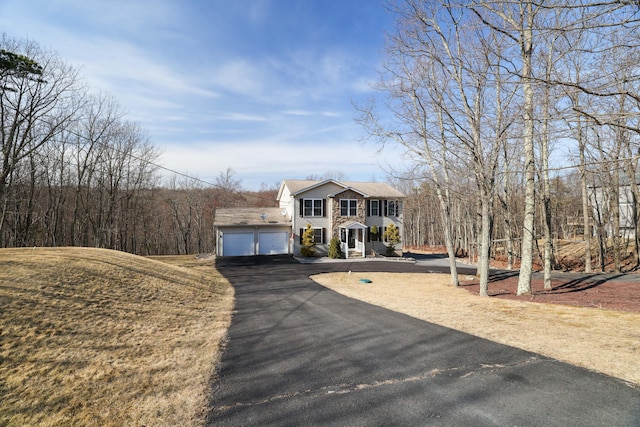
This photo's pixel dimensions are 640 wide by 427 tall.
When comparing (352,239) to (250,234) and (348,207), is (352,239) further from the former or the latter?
(250,234)

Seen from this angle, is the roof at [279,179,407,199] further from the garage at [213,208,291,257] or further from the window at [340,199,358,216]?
the garage at [213,208,291,257]

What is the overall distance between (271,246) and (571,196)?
1147 inches

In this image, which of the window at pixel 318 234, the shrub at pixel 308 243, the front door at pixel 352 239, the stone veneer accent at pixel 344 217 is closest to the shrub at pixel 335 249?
the stone veneer accent at pixel 344 217

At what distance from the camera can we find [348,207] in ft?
78.1

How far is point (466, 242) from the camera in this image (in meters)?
26.9

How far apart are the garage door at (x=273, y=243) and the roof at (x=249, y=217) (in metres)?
0.92

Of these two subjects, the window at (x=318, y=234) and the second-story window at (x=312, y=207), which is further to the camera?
the second-story window at (x=312, y=207)

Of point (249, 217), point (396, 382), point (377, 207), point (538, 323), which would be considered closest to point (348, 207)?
point (377, 207)

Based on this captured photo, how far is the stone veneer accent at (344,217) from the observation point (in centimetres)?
2327

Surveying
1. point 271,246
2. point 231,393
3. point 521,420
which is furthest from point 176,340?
point 271,246

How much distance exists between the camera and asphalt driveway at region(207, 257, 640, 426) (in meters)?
3.24

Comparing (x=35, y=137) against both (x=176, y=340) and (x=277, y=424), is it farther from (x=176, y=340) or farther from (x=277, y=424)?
(x=277, y=424)

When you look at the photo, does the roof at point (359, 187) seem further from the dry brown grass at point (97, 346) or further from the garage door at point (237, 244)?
the dry brown grass at point (97, 346)

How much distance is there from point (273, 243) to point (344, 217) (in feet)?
18.9
